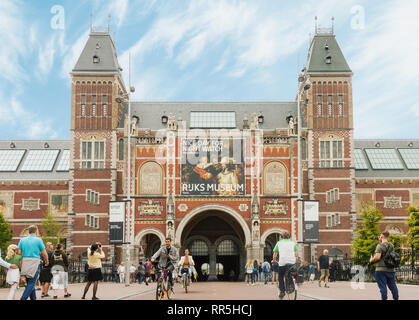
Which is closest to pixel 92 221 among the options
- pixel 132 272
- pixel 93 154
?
pixel 93 154

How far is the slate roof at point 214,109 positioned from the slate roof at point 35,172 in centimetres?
1004

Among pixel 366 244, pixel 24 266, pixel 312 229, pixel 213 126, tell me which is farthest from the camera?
pixel 213 126

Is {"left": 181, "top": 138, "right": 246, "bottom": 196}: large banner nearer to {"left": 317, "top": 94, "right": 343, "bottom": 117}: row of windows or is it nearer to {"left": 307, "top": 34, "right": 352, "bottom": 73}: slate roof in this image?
{"left": 317, "top": 94, "right": 343, "bottom": 117}: row of windows

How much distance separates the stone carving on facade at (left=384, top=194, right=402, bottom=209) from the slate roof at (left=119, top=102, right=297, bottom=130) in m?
12.4

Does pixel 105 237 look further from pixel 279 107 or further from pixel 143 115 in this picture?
pixel 279 107

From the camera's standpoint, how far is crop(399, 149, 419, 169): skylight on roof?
58.1m

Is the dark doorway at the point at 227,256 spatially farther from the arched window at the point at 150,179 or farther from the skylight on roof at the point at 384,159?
the skylight on roof at the point at 384,159

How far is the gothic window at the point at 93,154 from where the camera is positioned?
51750 mm

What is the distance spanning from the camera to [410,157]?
59.4 metres

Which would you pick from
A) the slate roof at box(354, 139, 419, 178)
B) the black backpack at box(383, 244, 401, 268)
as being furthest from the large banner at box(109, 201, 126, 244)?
the slate roof at box(354, 139, 419, 178)

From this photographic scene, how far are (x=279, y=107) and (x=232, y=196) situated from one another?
46.1 ft

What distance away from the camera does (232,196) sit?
1889 inches

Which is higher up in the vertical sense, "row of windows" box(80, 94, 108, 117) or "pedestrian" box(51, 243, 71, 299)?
"row of windows" box(80, 94, 108, 117)
